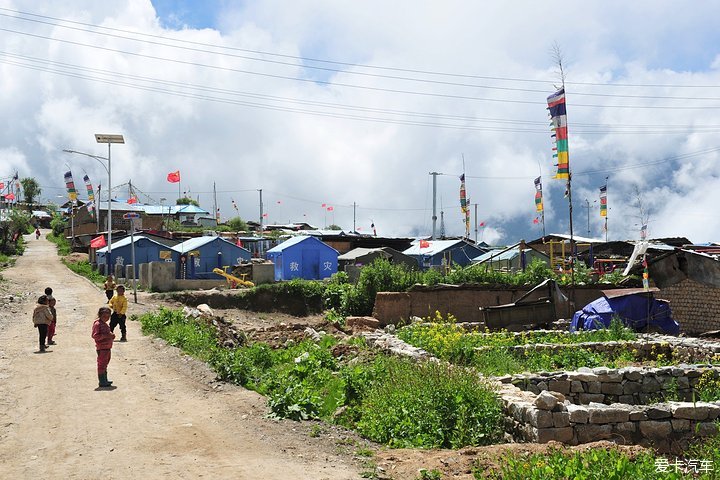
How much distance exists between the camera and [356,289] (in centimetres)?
2975

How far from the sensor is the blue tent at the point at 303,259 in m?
44.4

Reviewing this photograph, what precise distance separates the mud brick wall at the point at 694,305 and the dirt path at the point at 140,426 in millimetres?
18031

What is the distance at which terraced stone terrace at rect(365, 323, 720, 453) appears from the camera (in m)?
9.06

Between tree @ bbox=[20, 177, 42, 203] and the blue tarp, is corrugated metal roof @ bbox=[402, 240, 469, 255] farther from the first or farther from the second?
tree @ bbox=[20, 177, 42, 203]

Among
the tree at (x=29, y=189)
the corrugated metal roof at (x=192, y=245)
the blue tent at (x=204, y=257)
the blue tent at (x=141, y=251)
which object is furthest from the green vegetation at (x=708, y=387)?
the tree at (x=29, y=189)

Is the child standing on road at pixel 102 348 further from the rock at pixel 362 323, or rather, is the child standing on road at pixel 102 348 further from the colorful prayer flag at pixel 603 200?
the colorful prayer flag at pixel 603 200

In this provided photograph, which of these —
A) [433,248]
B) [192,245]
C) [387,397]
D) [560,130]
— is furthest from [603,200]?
[387,397]

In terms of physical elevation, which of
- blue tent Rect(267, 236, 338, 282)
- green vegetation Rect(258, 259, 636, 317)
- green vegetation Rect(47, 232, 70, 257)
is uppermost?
green vegetation Rect(47, 232, 70, 257)

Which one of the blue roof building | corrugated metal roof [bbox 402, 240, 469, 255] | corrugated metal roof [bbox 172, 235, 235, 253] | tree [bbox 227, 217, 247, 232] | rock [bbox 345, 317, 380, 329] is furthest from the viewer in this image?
tree [bbox 227, 217, 247, 232]

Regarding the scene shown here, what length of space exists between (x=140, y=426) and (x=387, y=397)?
12.5 ft

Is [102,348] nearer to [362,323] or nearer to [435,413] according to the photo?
[435,413]

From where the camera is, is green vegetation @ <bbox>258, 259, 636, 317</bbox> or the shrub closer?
the shrub

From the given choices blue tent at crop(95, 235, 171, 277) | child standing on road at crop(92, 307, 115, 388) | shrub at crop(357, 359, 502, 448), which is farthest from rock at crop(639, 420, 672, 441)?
blue tent at crop(95, 235, 171, 277)

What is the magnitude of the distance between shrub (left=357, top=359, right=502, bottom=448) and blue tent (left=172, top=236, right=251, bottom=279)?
34.0m
